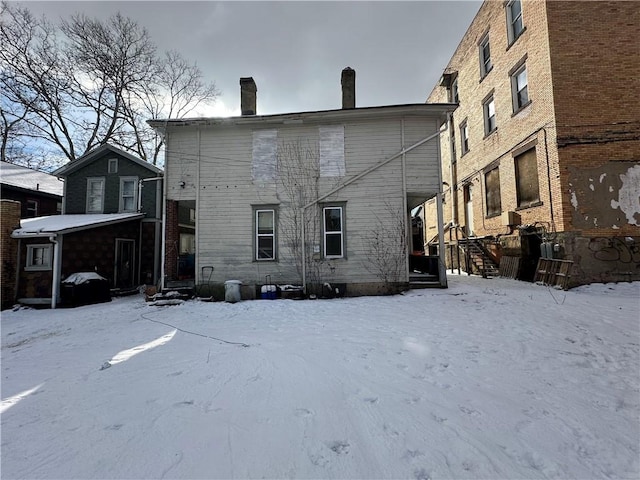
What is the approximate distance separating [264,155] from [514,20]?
12.2 metres

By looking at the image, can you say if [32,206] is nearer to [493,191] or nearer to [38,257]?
[38,257]

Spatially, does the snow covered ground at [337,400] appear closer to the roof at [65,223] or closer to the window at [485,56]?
the roof at [65,223]

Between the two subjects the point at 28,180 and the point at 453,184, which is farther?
the point at 28,180

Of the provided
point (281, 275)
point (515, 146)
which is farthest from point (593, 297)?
point (281, 275)

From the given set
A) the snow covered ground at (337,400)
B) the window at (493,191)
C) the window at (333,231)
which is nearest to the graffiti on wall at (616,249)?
the snow covered ground at (337,400)

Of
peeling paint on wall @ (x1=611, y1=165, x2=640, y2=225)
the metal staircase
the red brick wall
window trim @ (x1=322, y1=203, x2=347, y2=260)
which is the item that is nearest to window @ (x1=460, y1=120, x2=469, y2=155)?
the metal staircase

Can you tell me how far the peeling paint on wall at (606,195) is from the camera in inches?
361

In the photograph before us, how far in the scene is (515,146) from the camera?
39.0ft

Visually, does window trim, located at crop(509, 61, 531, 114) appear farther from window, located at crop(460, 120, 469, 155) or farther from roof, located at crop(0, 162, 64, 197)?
roof, located at crop(0, 162, 64, 197)

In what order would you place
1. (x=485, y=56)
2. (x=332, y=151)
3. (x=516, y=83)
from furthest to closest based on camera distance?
1. (x=485, y=56)
2. (x=516, y=83)
3. (x=332, y=151)

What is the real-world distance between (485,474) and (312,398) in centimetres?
165

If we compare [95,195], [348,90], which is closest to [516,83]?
[348,90]

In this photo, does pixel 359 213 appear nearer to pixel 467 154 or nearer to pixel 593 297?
pixel 593 297

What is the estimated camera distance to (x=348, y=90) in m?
11.2
